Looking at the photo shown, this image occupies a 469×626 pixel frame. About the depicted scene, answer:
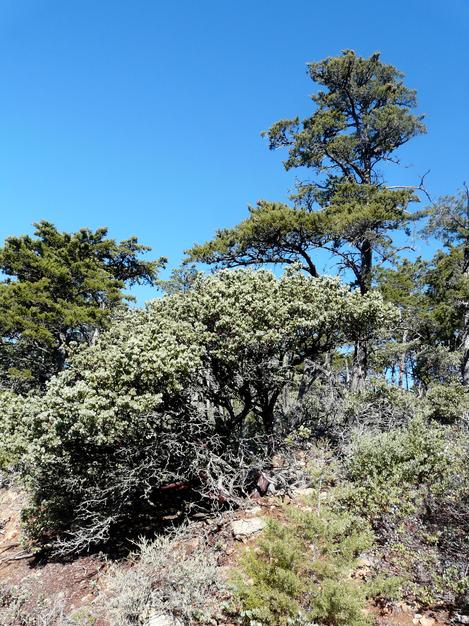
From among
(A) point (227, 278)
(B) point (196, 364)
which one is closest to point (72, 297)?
(A) point (227, 278)

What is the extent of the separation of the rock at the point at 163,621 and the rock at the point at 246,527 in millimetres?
1740

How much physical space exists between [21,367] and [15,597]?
1383 centimetres

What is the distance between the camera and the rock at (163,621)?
430 centimetres

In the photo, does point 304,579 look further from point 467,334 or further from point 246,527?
point 467,334

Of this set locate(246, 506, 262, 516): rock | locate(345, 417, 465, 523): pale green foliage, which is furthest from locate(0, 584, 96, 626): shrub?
locate(345, 417, 465, 523): pale green foliage

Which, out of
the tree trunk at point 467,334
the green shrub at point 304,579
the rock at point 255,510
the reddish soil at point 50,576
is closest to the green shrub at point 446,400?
the tree trunk at point 467,334

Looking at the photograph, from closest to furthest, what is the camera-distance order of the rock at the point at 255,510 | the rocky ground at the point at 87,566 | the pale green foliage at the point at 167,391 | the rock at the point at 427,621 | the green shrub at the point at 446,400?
the rock at the point at 427,621 < the rocky ground at the point at 87,566 < the pale green foliage at the point at 167,391 < the rock at the point at 255,510 < the green shrub at the point at 446,400

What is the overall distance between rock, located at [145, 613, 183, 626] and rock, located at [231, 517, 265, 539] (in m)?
1.74

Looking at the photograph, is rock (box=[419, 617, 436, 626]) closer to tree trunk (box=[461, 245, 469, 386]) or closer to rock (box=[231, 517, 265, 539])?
rock (box=[231, 517, 265, 539])

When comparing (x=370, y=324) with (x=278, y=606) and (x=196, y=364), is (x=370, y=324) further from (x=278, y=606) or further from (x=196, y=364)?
(x=278, y=606)

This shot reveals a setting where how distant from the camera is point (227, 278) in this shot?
7797 millimetres

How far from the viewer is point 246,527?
607 cm

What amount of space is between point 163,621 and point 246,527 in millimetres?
1972

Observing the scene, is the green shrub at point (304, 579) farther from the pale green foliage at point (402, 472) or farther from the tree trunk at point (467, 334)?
the tree trunk at point (467, 334)
